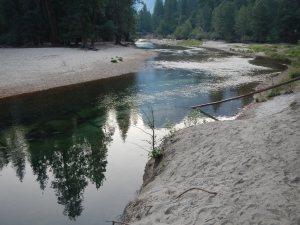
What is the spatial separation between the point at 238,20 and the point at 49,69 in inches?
2948

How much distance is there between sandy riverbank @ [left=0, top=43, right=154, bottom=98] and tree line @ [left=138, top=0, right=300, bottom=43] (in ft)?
162

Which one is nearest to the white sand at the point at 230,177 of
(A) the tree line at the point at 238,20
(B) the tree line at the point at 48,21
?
(B) the tree line at the point at 48,21

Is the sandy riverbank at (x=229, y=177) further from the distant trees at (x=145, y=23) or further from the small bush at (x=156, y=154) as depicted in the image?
the distant trees at (x=145, y=23)

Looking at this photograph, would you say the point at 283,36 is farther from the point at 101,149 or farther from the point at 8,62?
the point at 101,149

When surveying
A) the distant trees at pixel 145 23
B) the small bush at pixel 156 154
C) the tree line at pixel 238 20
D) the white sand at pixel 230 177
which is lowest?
the distant trees at pixel 145 23

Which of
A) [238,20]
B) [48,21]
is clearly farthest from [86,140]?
[238,20]

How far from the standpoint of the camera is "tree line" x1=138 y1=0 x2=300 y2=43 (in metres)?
82.7

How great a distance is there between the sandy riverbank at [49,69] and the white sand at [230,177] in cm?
1975

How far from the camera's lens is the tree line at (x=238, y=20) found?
82688 millimetres

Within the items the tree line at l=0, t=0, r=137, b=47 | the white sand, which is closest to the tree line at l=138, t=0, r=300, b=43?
the tree line at l=0, t=0, r=137, b=47

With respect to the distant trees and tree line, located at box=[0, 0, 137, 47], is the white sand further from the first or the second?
the distant trees

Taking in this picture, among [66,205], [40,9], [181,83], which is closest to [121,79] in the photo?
[181,83]

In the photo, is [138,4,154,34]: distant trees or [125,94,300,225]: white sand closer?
[125,94,300,225]: white sand

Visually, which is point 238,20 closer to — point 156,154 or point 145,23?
point 145,23
